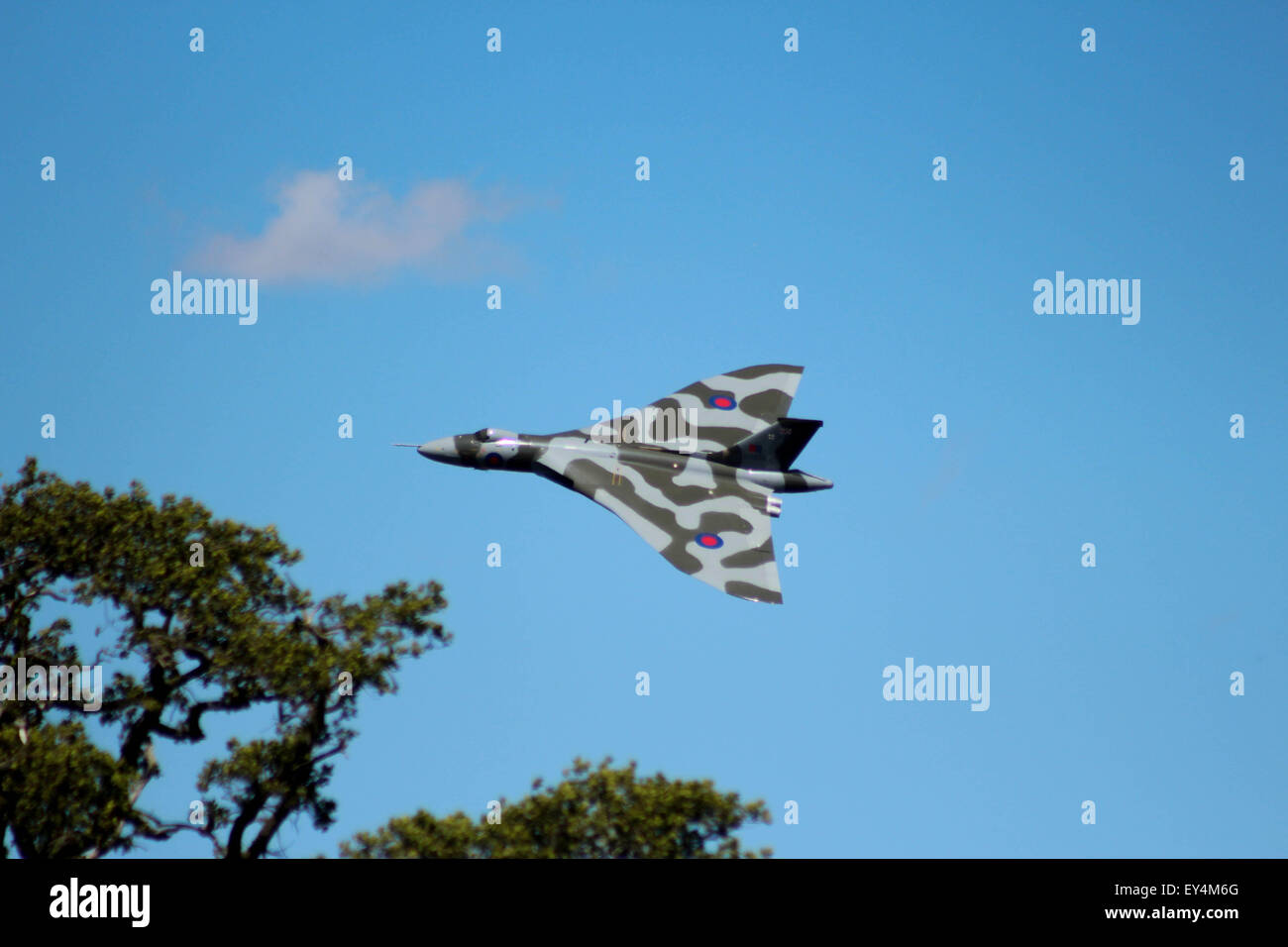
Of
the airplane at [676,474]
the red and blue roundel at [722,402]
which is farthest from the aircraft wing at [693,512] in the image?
the red and blue roundel at [722,402]

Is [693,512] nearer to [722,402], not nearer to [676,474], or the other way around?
[676,474]

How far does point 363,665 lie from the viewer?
1746 inches


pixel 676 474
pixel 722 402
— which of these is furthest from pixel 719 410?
pixel 676 474

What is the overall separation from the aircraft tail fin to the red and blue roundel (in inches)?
230

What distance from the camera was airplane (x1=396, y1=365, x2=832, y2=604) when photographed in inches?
1949

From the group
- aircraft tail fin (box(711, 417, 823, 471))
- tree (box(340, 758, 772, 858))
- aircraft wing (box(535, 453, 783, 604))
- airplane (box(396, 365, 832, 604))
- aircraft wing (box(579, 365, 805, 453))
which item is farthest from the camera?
aircraft wing (box(579, 365, 805, 453))

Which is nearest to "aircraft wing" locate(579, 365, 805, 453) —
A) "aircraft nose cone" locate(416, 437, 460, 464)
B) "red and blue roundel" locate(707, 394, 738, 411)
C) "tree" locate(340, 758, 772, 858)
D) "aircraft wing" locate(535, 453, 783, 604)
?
"red and blue roundel" locate(707, 394, 738, 411)

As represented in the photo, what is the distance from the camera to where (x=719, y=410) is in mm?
57688

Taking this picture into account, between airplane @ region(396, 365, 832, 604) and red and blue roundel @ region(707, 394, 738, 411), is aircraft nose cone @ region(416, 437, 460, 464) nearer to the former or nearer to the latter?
airplane @ region(396, 365, 832, 604)

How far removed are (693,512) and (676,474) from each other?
77.2 inches

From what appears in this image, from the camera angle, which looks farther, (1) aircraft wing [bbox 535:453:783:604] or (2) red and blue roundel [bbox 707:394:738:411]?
(2) red and blue roundel [bbox 707:394:738:411]

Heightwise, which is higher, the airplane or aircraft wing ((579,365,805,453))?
aircraft wing ((579,365,805,453))

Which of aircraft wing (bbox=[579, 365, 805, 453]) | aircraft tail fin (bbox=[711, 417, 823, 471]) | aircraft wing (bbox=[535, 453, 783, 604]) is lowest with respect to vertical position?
aircraft wing (bbox=[535, 453, 783, 604])
